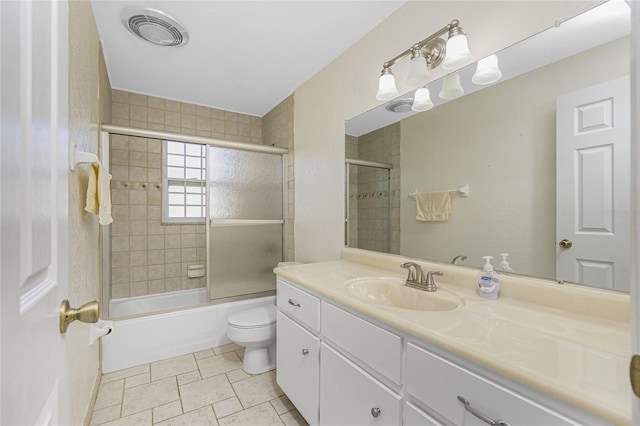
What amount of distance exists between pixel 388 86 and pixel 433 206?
28.6 inches

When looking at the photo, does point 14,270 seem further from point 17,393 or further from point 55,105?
point 55,105

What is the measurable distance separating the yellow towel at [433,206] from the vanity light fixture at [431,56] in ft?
1.98

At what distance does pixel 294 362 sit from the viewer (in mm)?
1520

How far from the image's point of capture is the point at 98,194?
1310mm

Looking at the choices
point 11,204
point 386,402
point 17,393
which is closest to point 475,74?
point 386,402

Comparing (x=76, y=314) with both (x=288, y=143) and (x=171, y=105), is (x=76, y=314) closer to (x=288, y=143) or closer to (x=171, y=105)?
(x=288, y=143)

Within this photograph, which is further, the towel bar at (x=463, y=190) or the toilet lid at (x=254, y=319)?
the toilet lid at (x=254, y=319)

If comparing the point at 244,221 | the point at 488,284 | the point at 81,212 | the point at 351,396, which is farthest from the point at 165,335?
the point at 488,284

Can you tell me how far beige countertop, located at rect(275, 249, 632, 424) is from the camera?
0.56 metres

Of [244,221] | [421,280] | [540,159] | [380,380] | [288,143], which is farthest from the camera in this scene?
[288,143]

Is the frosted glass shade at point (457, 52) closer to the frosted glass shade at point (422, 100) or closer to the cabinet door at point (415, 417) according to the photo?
the frosted glass shade at point (422, 100)

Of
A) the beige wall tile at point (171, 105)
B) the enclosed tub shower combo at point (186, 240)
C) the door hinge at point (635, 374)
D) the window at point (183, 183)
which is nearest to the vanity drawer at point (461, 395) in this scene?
the door hinge at point (635, 374)

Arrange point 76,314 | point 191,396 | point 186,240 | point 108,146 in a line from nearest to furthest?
point 76,314, point 191,396, point 108,146, point 186,240

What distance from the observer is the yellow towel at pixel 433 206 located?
1413 mm
